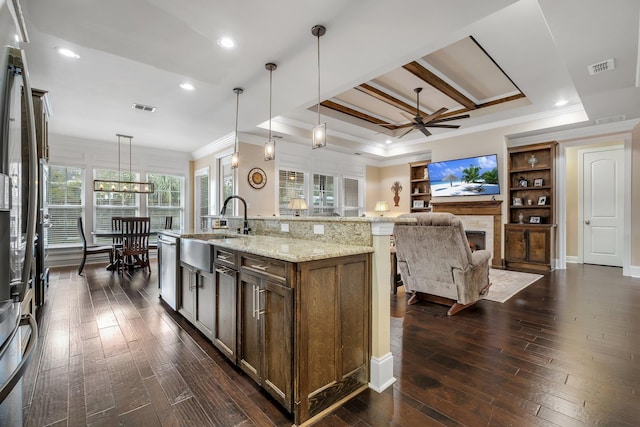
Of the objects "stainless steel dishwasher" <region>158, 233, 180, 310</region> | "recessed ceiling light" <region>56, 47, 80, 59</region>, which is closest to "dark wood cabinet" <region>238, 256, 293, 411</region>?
"stainless steel dishwasher" <region>158, 233, 180, 310</region>

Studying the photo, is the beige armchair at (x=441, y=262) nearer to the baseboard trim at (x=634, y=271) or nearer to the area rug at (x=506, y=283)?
the area rug at (x=506, y=283)

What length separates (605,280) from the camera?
4.73 meters

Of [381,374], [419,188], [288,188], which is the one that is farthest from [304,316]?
[419,188]

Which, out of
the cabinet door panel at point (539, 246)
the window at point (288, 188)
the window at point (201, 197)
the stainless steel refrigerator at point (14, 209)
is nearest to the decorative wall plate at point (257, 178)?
the window at point (288, 188)

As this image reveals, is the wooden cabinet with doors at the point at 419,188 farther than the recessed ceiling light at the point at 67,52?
Yes

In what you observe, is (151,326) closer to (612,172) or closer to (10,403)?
(10,403)

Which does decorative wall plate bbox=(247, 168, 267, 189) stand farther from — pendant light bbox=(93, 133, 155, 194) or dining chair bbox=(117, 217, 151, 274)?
pendant light bbox=(93, 133, 155, 194)

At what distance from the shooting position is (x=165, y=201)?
7578 millimetres

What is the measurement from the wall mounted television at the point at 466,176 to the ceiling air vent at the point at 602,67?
2582 millimetres

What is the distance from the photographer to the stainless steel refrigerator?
30.5 inches

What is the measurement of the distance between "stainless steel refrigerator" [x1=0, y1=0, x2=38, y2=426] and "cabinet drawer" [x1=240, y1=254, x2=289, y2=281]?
1.02m

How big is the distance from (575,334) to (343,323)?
2407mm

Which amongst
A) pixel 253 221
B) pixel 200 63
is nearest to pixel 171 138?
pixel 200 63

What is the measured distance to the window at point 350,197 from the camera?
8039mm
